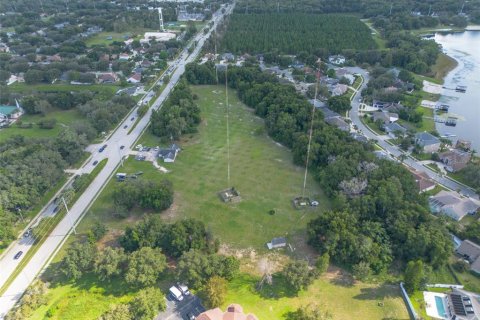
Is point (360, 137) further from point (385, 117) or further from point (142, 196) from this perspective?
point (142, 196)

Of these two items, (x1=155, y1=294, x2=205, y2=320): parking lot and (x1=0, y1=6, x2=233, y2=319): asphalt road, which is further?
(x1=0, y1=6, x2=233, y2=319): asphalt road

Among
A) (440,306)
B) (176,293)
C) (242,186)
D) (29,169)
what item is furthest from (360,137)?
(29,169)

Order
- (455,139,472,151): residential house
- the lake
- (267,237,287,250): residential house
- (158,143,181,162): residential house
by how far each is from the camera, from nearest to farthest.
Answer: (267,237,287,250): residential house
(158,143,181,162): residential house
(455,139,472,151): residential house
the lake

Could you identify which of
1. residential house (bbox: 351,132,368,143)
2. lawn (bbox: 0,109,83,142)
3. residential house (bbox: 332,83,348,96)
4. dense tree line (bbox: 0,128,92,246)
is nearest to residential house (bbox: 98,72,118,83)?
lawn (bbox: 0,109,83,142)

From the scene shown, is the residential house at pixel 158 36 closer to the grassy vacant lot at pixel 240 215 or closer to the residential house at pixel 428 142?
the grassy vacant lot at pixel 240 215

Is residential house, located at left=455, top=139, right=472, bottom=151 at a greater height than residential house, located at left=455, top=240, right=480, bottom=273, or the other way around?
residential house, located at left=455, top=139, right=472, bottom=151

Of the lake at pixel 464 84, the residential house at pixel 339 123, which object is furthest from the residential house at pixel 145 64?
the lake at pixel 464 84

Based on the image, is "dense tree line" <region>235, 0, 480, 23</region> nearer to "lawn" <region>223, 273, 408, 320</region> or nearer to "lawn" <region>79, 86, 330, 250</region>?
"lawn" <region>79, 86, 330, 250</region>

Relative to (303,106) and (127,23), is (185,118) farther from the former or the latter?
(127,23)
